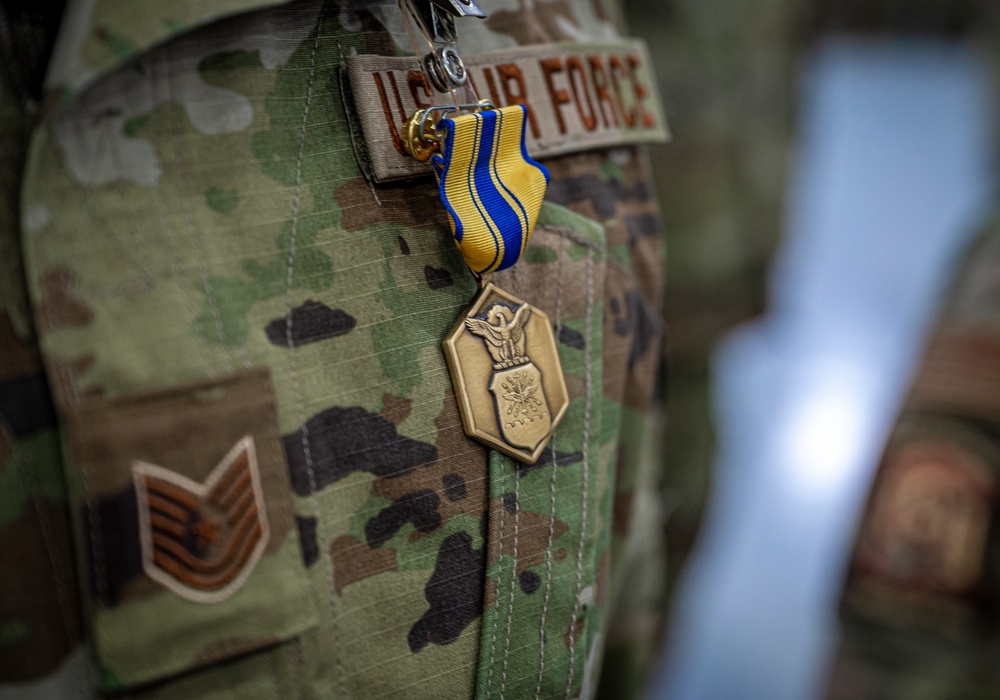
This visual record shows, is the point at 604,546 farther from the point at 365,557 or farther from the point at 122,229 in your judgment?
the point at 122,229

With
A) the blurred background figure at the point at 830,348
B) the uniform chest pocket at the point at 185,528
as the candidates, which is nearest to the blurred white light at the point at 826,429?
the blurred background figure at the point at 830,348

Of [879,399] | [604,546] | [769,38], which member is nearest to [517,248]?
[604,546]

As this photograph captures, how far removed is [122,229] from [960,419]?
700mm

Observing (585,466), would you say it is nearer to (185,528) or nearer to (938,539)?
(185,528)

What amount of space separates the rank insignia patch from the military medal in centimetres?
10

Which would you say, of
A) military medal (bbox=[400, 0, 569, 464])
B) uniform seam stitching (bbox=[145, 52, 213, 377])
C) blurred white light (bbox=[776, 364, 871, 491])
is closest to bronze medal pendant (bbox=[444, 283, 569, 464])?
military medal (bbox=[400, 0, 569, 464])

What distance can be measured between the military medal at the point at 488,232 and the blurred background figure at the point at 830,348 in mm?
511

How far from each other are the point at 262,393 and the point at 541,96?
224 mm

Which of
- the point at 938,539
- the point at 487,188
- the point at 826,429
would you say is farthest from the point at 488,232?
the point at 826,429

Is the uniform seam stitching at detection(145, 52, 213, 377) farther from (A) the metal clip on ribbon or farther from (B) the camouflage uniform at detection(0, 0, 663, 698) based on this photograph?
(A) the metal clip on ribbon

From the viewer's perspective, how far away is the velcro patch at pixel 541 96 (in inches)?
Result: 13.8

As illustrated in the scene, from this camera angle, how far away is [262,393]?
0.31 m

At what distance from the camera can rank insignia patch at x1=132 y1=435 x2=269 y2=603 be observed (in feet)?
0.95

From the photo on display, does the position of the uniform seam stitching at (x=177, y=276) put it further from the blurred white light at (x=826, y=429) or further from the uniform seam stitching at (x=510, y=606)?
the blurred white light at (x=826, y=429)
